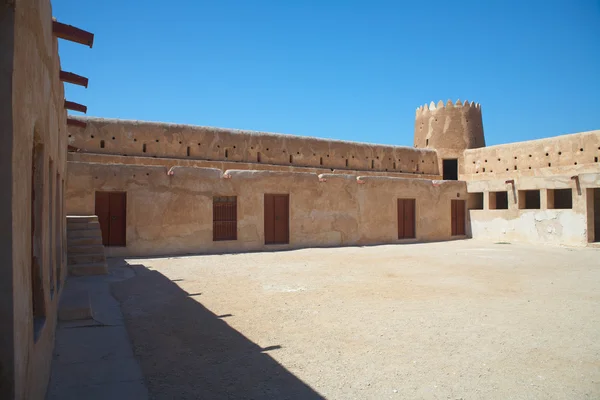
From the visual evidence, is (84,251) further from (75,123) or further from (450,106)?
(450,106)

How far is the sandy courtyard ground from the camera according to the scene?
333 centimetres

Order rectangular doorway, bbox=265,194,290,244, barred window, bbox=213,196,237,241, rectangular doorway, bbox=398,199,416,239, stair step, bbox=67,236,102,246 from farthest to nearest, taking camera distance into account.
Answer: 1. rectangular doorway, bbox=398,199,416,239
2. rectangular doorway, bbox=265,194,290,244
3. barred window, bbox=213,196,237,241
4. stair step, bbox=67,236,102,246

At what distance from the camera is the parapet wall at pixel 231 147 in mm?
13459

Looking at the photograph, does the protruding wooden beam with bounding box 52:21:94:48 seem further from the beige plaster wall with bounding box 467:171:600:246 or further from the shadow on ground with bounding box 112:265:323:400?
the beige plaster wall with bounding box 467:171:600:246

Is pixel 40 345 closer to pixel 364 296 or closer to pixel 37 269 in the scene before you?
pixel 37 269

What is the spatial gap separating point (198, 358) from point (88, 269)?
16.8ft

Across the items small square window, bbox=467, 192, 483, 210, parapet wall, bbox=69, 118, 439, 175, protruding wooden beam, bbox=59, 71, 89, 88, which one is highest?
parapet wall, bbox=69, 118, 439, 175

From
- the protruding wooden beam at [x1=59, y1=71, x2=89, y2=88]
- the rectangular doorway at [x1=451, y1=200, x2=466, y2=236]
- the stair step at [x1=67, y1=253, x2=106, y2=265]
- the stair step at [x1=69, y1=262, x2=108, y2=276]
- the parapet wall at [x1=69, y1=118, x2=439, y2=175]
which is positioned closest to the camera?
the protruding wooden beam at [x1=59, y1=71, x2=89, y2=88]

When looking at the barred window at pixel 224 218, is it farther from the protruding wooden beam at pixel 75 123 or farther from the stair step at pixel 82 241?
the protruding wooden beam at pixel 75 123

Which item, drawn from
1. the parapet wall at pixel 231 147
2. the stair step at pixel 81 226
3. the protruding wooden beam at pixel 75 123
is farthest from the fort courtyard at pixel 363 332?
the parapet wall at pixel 231 147

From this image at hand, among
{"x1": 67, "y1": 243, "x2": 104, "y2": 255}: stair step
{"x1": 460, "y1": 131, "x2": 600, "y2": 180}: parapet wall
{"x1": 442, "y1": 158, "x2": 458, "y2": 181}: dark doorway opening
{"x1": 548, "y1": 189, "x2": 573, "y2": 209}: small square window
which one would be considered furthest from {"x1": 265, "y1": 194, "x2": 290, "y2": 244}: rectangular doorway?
{"x1": 548, "y1": 189, "x2": 573, "y2": 209}: small square window

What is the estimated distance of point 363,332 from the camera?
4.67 m

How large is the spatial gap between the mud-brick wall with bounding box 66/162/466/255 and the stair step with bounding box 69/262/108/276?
2.80m

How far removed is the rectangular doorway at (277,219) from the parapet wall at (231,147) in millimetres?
2977
